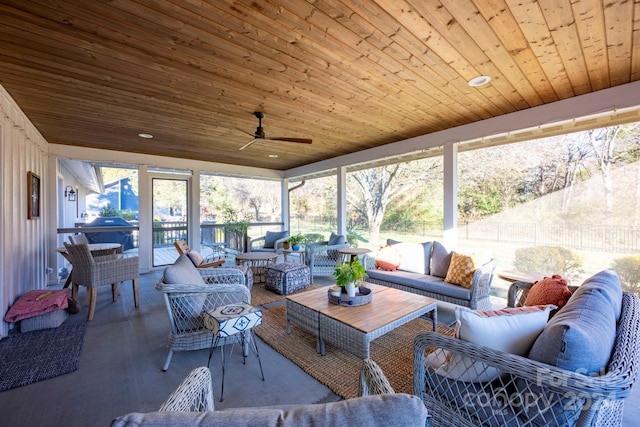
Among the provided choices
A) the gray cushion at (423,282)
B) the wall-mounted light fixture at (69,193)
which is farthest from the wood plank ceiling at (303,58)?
the wall-mounted light fixture at (69,193)

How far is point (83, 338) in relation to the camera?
272 centimetres

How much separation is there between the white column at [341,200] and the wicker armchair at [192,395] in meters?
5.01

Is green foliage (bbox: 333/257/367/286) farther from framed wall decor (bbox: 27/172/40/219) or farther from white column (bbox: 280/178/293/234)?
white column (bbox: 280/178/293/234)

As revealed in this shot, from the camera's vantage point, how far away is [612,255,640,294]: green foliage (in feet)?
9.52

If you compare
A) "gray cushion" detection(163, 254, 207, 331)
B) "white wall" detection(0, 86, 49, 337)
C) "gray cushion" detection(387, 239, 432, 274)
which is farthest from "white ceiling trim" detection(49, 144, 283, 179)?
"gray cushion" detection(387, 239, 432, 274)

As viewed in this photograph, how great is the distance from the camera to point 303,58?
226cm

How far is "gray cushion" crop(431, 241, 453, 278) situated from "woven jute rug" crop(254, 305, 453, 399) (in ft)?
2.50

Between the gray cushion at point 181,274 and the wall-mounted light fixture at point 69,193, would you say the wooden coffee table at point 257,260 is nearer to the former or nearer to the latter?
the gray cushion at point 181,274

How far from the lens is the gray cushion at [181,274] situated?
2.22 m

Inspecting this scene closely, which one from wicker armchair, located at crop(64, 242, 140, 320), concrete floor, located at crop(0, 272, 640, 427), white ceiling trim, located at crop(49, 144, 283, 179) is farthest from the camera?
white ceiling trim, located at crop(49, 144, 283, 179)

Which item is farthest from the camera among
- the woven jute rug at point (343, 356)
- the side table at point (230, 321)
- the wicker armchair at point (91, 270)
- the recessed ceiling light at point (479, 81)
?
the wicker armchair at point (91, 270)

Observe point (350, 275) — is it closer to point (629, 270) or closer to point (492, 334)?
point (492, 334)

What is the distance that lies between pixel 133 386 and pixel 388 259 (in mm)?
3126

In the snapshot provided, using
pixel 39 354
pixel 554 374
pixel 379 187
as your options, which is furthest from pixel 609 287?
pixel 379 187
